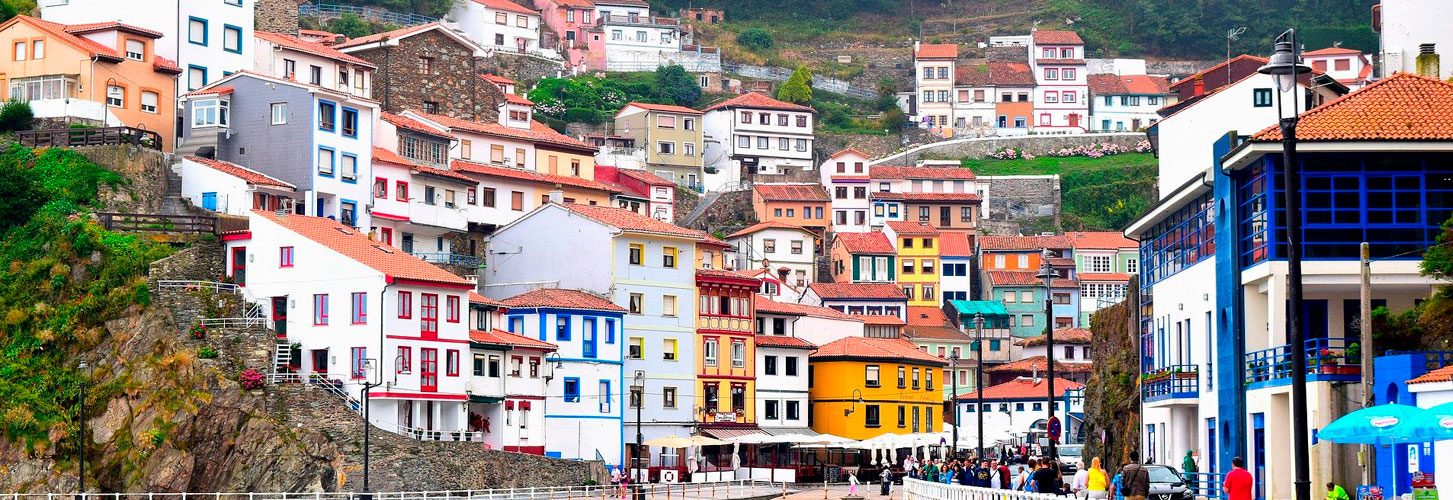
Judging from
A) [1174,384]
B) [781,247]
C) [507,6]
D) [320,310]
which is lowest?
[1174,384]

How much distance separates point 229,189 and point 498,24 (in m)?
80.8

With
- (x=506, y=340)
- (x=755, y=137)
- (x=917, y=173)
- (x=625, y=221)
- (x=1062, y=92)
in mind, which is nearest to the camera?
(x=506, y=340)

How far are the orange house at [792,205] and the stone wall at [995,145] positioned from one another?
17.2 m

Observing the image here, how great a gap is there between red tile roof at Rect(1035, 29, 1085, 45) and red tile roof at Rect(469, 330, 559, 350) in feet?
325

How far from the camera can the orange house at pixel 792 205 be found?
13162 centimetres

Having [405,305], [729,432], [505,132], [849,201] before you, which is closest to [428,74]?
[505,132]

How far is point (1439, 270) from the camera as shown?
41.1m

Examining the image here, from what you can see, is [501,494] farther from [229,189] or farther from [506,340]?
[229,189]

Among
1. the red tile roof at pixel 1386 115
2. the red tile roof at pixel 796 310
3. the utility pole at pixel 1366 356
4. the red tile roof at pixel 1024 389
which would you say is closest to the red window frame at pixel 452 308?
the red tile roof at pixel 796 310

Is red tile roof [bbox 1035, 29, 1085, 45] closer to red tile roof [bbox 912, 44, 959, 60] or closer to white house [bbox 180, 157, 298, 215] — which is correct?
red tile roof [bbox 912, 44, 959, 60]

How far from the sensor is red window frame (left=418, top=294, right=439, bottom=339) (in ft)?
235

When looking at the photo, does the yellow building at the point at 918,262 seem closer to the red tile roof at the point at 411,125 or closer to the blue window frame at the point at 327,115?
the red tile roof at the point at 411,125

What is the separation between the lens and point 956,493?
4506cm

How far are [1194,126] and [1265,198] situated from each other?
18040 mm
